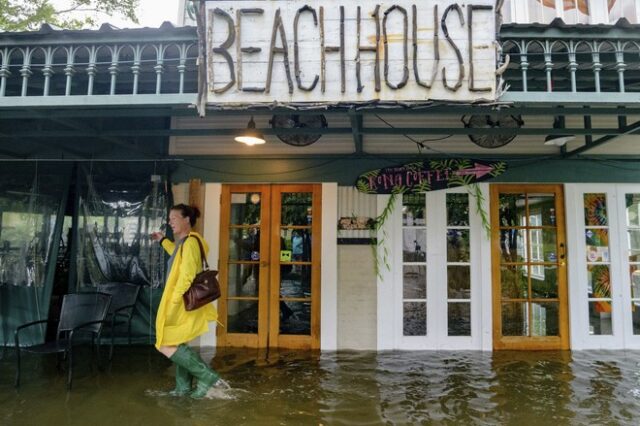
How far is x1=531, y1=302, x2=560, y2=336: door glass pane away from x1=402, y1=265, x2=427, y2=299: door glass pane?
130 cm

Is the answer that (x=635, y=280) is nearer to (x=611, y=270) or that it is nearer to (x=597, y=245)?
(x=611, y=270)

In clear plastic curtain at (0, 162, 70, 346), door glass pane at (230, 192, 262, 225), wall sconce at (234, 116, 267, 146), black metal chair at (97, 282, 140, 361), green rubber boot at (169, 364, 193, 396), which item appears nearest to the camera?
green rubber boot at (169, 364, 193, 396)

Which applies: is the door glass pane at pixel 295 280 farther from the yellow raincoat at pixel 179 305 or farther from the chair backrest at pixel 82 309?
the chair backrest at pixel 82 309

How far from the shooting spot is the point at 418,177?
4.79m

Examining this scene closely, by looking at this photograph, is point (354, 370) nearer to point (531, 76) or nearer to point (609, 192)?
point (531, 76)

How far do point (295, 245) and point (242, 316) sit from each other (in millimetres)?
1068

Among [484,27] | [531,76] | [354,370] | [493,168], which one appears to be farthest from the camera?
[493,168]

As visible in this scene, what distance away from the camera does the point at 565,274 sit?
190 inches

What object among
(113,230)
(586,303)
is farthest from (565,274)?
(113,230)

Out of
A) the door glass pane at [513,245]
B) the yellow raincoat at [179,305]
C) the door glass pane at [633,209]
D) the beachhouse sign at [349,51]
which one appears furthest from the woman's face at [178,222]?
the door glass pane at [633,209]

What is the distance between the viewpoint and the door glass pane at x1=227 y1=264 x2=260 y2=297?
4953mm

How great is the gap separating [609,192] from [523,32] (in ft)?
10.1

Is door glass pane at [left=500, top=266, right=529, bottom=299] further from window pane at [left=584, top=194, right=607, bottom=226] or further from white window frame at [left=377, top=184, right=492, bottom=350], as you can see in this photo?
window pane at [left=584, top=194, right=607, bottom=226]

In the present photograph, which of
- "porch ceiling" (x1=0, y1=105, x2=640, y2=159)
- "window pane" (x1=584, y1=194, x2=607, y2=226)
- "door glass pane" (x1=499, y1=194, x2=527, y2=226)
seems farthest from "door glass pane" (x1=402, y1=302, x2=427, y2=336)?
"window pane" (x1=584, y1=194, x2=607, y2=226)
